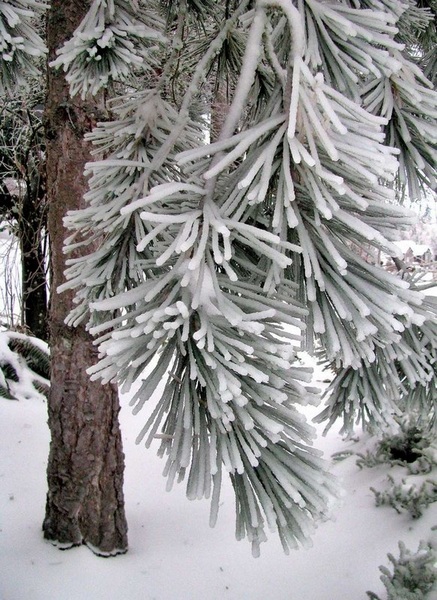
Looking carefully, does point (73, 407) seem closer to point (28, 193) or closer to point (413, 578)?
point (413, 578)

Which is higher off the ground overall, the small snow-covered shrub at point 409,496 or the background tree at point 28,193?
the background tree at point 28,193

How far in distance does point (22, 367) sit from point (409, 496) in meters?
2.29

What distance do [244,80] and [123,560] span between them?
1.69 m

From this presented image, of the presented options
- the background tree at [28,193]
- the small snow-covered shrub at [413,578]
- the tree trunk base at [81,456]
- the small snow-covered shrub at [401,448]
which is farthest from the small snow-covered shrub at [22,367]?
the small snow-covered shrub at [413,578]

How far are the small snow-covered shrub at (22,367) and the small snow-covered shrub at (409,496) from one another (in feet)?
6.41

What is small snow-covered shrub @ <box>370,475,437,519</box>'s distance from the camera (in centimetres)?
221

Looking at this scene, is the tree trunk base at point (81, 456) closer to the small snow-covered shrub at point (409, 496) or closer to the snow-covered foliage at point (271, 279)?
the snow-covered foliage at point (271, 279)

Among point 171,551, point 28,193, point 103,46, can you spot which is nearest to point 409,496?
point 171,551

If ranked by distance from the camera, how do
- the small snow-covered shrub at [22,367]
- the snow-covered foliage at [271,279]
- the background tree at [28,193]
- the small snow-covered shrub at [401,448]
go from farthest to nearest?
the background tree at [28,193]
the small snow-covered shrub at [22,367]
the small snow-covered shrub at [401,448]
the snow-covered foliage at [271,279]

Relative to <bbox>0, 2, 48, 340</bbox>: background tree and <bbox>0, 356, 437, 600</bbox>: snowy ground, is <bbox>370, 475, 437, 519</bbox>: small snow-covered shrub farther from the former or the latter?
<bbox>0, 2, 48, 340</bbox>: background tree

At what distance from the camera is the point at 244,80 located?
59 centimetres

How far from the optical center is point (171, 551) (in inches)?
74.7

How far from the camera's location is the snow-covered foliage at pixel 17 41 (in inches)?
24.8

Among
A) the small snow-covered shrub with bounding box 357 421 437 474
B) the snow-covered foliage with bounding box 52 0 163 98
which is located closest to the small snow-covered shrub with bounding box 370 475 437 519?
the small snow-covered shrub with bounding box 357 421 437 474
